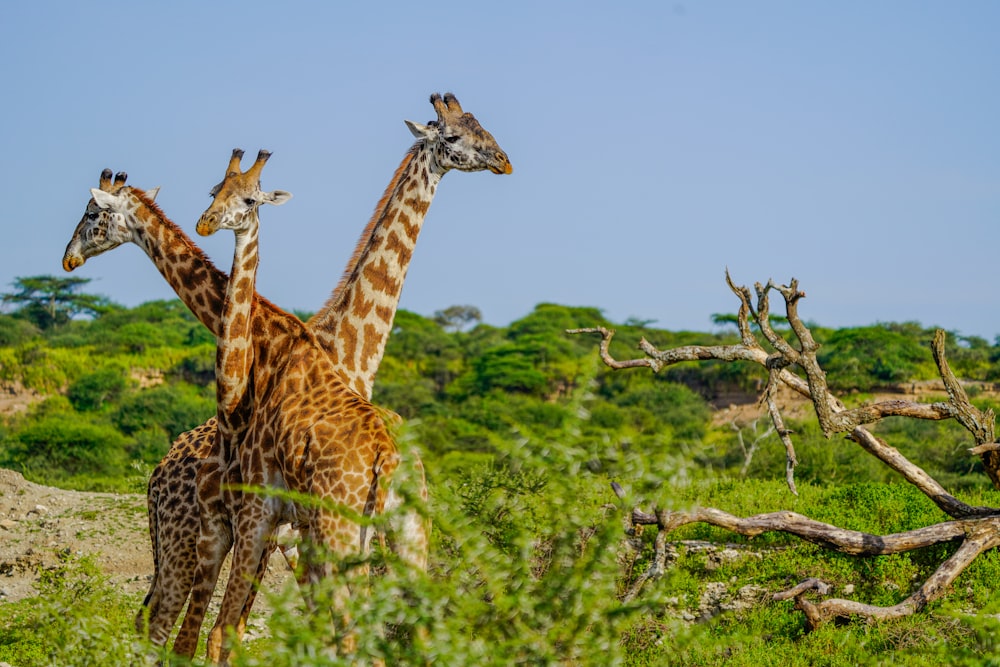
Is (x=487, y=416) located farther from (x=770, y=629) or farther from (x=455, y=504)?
(x=455, y=504)

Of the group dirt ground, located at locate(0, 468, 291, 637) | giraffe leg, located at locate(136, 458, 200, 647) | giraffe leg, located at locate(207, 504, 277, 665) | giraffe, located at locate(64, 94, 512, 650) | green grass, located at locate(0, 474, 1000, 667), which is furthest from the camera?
dirt ground, located at locate(0, 468, 291, 637)

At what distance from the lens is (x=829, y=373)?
96.0ft

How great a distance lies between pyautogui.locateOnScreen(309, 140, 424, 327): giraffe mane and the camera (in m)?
7.26

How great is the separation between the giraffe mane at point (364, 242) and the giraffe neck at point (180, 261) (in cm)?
63

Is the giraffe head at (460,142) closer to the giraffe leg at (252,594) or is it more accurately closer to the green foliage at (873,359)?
the giraffe leg at (252,594)

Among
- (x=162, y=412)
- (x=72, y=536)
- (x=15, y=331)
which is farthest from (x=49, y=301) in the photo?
(x=72, y=536)

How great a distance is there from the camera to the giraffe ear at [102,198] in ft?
22.5

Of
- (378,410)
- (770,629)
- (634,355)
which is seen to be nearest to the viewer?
(378,410)

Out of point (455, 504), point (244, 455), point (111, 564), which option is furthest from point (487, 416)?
point (455, 504)

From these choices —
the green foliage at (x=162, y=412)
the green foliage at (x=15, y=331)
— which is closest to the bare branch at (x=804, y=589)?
the green foliage at (x=162, y=412)

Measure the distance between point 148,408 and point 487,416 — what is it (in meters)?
7.48

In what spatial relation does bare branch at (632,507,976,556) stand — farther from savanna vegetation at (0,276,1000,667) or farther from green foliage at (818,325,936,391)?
green foliage at (818,325,936,391)

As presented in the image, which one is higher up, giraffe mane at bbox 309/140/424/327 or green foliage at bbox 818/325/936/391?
green foliage at bbox 818/325/936/391

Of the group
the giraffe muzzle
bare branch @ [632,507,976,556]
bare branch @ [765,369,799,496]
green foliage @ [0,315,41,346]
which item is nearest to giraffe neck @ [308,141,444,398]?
A: the giraffe muzzle
